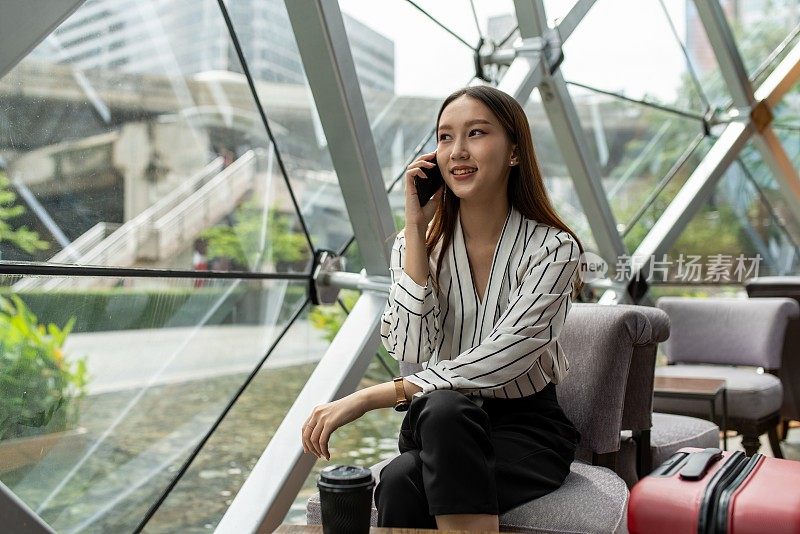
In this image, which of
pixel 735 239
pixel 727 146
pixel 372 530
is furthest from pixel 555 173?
pixel 372 530

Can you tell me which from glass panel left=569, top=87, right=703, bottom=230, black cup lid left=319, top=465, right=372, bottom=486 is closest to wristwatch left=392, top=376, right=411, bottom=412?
black cup lid left=319, top=465, right=372, bottom=486

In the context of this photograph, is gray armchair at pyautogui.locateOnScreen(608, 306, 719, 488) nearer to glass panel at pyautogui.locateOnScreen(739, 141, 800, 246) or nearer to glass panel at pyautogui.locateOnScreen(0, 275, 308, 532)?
glass panel at pyautogui.locateOnScreen(0, 275, 308, 532)

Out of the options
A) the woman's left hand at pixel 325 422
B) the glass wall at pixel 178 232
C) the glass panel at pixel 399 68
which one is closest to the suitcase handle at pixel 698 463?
the woman's left hand at pixel 325 422

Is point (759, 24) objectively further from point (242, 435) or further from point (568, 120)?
point (242, 435)

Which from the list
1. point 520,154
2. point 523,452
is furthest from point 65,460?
point 520,154

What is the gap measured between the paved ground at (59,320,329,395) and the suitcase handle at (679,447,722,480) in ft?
5.52

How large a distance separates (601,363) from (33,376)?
1.54 metres

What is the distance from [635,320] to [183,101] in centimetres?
164

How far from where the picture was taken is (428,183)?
2332 millimetres

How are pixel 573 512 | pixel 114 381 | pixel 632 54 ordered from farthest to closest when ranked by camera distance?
pixel 632 54 → pixel 114 381 → pixel 573 512

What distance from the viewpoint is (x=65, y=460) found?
2.66 meters

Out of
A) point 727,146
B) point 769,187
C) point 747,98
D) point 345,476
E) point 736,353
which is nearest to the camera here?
point 345,476

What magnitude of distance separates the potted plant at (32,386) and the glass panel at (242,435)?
0.63 meters

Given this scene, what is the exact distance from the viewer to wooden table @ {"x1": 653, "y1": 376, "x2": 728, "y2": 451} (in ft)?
12.6
